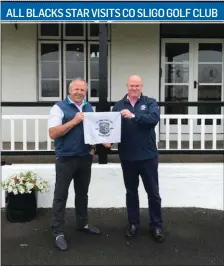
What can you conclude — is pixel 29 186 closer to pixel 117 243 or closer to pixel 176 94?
pixel 117 243

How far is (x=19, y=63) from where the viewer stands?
9000 millimetres

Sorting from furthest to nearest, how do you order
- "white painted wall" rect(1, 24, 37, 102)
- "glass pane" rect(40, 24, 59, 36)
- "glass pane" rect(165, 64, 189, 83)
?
"glass pane" rect(165, 64, 189, 83) < "glass pane" rect(40, 24, 59, 36) < "white painted wall" rect(1, 24, 37, 102)

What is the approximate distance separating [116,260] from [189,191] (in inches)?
84.9

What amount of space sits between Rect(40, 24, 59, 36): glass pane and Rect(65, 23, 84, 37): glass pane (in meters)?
0.21

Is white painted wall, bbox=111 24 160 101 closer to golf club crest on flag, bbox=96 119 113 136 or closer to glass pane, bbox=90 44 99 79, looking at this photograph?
glass pane, bbox=90 44 99 79

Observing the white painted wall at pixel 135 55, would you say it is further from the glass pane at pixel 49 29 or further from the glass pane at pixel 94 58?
the glass pane at pixel 49 29

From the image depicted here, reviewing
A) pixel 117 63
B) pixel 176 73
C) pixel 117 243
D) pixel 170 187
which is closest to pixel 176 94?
pixel 176 73

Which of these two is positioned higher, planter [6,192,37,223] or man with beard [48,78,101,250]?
A: man with beard [48,78,101,250]

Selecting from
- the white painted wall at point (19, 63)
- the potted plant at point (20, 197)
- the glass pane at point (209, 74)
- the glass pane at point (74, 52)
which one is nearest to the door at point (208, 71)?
the glass pane at point (209, 74)

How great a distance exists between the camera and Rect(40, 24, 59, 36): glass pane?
905 centimetres

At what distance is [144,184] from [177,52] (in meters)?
4.91

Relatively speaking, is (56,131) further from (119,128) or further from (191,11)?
(191,11)

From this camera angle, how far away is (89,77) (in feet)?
30.1

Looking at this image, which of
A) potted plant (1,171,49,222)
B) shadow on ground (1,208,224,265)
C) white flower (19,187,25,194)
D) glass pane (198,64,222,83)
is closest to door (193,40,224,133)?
glass pane (198,64,222,83)
